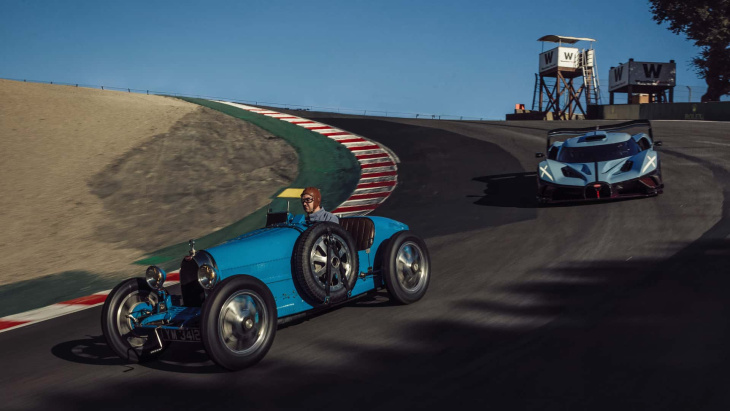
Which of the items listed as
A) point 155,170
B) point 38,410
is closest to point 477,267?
point 38,410

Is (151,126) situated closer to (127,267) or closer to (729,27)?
(127,267)

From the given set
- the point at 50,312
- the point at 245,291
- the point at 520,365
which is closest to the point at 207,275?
the point at 245,291

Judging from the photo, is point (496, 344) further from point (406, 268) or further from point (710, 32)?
point (710, 32)

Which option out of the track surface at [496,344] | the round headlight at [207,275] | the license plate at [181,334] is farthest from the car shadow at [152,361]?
the round headlight at [207,275]

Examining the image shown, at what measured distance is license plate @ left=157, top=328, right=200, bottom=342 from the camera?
195 inches

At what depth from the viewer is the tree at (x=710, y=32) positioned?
44.8 metres

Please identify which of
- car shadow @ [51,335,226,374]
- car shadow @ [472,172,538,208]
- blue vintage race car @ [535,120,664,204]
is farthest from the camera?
car shadow @ [472,172,538,208]

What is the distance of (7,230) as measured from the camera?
13.6 metres

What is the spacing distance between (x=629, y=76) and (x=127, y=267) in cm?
4548

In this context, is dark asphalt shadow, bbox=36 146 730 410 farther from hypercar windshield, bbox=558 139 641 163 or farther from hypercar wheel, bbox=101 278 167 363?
hypercar windshield, bbox=558 139 641 163

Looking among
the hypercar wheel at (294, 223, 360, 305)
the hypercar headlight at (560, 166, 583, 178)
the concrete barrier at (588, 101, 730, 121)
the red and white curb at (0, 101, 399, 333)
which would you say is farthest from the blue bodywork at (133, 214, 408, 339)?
the concrete barrier at (588, 101, 730, 121)

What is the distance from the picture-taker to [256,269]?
5621 millimetres

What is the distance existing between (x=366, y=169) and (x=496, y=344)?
1352 centimetres

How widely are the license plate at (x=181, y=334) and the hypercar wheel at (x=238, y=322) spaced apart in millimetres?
177
